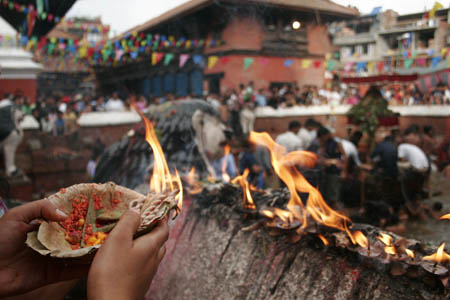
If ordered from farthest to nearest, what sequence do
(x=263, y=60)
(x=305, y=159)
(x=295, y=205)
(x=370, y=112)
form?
1. (x=263, y=60)
2. (x=370, y=112)
3. (x=305, y=159)
4. (x=295, y=205)

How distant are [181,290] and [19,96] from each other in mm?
8066

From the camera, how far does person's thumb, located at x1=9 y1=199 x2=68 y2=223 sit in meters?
1.44

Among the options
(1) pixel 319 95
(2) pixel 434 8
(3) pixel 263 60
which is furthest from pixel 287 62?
(2) pixel 434 8

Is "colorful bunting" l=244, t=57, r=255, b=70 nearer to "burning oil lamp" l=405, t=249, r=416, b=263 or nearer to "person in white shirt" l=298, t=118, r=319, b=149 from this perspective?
"person in white shirt" l=298, t=118, r=319, b=149

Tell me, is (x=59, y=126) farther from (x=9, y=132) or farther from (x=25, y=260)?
(x=25, y=260)

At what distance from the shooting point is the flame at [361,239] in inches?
84.6

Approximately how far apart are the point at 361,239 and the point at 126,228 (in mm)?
1588

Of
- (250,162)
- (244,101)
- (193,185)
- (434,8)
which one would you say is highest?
(434,8)

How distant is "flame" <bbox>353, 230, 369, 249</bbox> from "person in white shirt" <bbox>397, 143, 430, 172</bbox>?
484cm

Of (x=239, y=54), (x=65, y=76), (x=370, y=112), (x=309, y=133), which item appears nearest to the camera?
(x=309, y=133)

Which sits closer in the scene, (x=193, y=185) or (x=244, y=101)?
(x=193, y=185)

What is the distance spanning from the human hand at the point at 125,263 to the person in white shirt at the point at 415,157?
6.25 metres

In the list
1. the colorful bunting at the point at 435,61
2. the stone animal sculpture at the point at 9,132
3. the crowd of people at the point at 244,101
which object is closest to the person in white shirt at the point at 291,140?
the crowd of people at the point at 244,101

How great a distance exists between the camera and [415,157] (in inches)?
249
